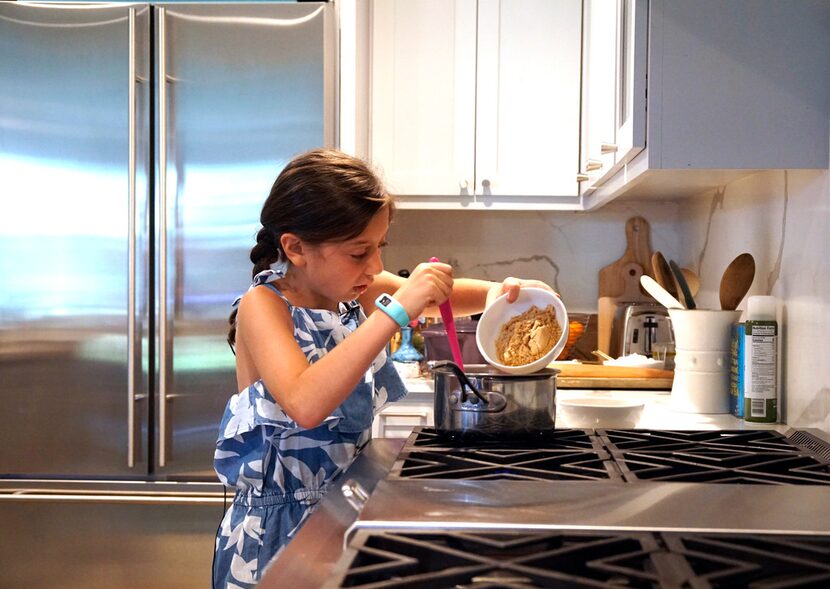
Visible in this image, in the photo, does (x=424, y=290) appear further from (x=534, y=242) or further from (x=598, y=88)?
(x=534, y=242)

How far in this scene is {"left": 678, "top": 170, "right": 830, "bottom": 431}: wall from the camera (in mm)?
1429

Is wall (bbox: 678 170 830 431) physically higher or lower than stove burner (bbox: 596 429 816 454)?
higher

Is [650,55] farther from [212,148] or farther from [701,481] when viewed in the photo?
[212,148]

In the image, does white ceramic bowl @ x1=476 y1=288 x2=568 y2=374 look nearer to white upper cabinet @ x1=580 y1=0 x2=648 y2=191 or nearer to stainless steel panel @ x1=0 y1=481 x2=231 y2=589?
white upper cabinet @ x1=580 y1=0 x2=648 y2=191

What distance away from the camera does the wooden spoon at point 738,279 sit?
1.75 m

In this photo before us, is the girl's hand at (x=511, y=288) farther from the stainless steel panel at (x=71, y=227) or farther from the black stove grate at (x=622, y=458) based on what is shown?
the stainless steel panel at (x=71, y=227)

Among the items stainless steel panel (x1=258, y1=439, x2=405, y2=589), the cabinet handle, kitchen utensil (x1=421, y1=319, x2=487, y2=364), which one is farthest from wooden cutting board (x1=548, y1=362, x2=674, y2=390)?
stainless steel panel (x1=258, y1=439, x2=405, y2=589)

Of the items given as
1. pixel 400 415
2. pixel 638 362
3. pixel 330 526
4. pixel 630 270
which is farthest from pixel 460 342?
pixel 330 526

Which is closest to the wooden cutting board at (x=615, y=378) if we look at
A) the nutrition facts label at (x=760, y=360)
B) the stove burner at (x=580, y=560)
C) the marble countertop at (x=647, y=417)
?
the marble countertop at (x=647, y=417)

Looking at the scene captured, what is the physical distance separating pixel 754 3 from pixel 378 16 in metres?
1.45

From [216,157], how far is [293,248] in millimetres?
1078

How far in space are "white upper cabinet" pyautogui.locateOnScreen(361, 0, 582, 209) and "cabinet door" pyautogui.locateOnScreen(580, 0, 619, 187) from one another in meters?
0.05

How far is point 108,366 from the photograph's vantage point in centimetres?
235

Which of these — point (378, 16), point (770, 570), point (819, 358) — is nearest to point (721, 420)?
point (819, 358)
